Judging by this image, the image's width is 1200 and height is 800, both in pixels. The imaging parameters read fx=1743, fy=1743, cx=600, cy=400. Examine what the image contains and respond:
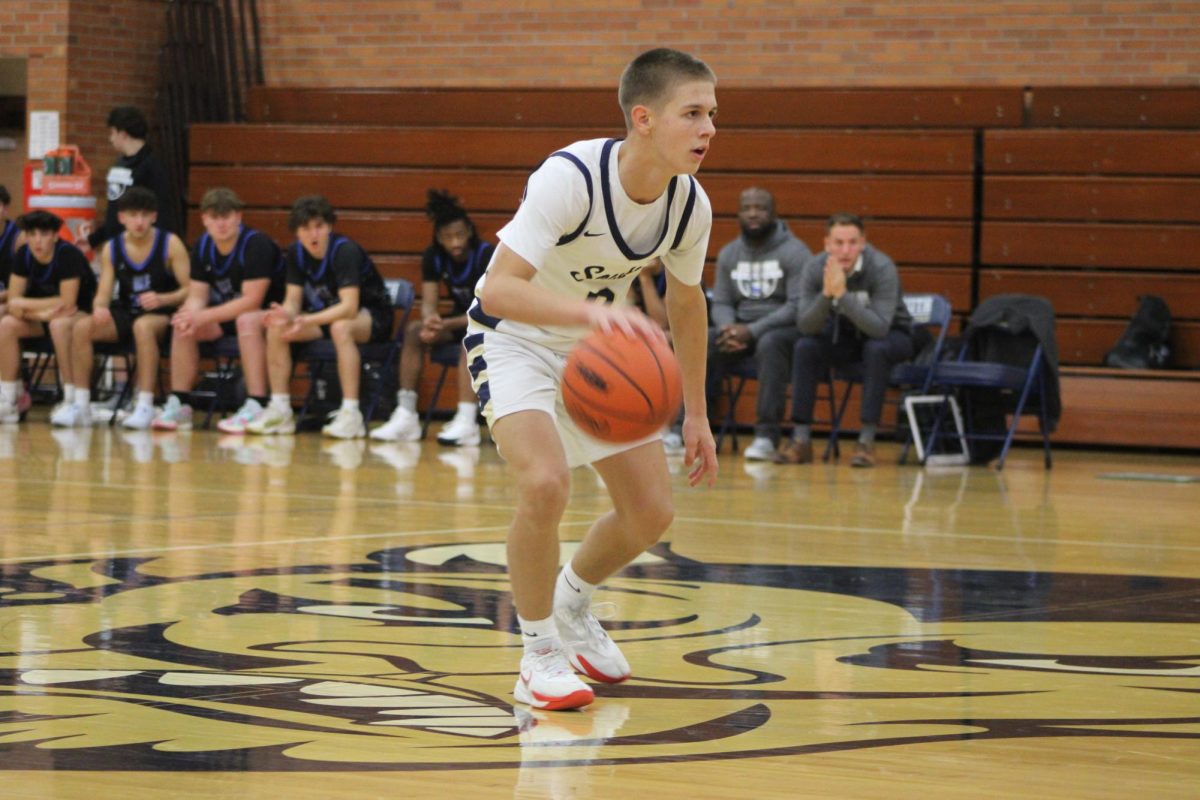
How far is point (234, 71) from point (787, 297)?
572cm

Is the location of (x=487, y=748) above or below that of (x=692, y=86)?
below

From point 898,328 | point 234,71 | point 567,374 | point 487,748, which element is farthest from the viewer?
point 234,71

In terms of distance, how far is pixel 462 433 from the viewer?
10.5m

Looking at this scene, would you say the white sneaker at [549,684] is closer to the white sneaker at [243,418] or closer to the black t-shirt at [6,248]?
the white sneaker at [243,418]

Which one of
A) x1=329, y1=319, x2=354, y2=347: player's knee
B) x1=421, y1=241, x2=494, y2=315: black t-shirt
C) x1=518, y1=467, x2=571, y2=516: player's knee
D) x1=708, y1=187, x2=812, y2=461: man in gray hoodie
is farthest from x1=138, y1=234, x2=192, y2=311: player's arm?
x1=518, y1=467, x2=571, y2=516: player's knee

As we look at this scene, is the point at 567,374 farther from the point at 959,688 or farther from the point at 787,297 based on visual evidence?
the point at 787,297

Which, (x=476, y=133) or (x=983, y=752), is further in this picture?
(x=476, y=133)

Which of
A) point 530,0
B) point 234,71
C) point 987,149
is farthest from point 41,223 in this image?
point 987,149

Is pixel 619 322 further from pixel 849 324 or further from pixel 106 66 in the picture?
pixel 106 66

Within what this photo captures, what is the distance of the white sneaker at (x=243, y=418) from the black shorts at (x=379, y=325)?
62 cm

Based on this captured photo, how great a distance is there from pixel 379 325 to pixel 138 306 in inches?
64.0

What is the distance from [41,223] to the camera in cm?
1132

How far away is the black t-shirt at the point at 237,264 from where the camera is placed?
11109mm

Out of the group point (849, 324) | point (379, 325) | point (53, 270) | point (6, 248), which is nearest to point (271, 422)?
point (379, 325)
